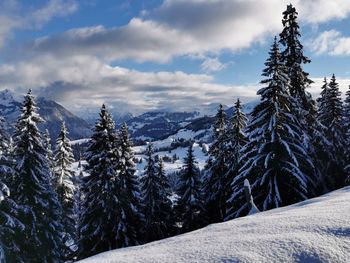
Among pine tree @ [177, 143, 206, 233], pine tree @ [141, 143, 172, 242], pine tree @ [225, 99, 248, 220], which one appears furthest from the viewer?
pine tree @ [141, 143, 172, 242]

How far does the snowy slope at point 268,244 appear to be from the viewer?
231 inches

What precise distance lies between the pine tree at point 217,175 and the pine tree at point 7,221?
17103mm

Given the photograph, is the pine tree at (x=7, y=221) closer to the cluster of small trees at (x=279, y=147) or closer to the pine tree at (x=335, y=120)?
the cluster of small trees at (x=279, y=147)

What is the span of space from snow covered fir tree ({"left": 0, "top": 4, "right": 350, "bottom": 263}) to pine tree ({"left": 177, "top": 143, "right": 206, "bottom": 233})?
101 mm

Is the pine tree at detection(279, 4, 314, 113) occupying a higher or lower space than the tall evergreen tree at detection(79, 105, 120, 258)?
higher

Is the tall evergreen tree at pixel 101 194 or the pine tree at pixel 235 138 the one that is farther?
the pine tree at pixel 235 138

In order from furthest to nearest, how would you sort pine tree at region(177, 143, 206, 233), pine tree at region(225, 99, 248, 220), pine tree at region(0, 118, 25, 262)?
pine tree at region(177, 143, 206, 233), pine tree at region(225, 99, 248, 220), pine tree at region(0, 118, 25, 262)

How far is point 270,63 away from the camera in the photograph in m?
23.0

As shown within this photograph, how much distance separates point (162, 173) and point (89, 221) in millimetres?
11560

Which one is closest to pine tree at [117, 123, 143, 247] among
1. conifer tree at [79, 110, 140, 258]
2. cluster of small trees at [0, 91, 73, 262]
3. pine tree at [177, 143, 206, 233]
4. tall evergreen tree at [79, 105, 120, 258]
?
conifer tree at [79, 110, 140, 258]

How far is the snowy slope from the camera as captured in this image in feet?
19.2

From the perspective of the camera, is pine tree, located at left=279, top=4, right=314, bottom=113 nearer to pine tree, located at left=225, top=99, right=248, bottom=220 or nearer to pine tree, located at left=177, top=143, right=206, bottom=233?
pine tree, located at left=225, top=99, right=248, bottom=220

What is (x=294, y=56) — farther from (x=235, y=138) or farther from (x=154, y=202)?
(x=154, y=202)

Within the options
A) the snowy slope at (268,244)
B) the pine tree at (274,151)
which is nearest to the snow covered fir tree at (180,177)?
the pine tree at (274,151)
